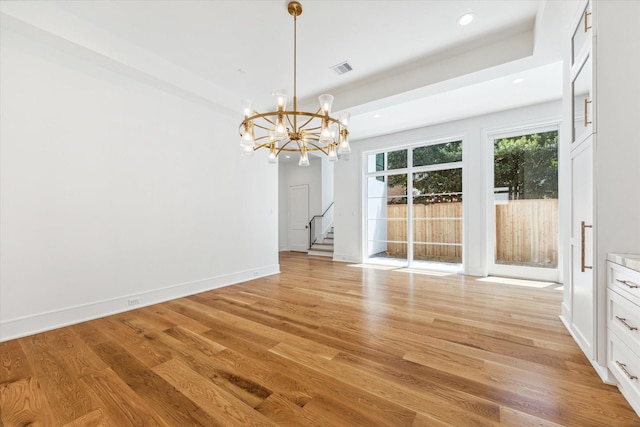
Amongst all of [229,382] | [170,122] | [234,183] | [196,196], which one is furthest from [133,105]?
[229,382]

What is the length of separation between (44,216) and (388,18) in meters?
4.18

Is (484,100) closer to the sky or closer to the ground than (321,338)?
closer to the sky

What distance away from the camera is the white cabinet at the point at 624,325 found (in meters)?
1.49

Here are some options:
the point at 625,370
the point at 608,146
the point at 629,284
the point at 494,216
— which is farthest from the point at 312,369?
the point at 494,216

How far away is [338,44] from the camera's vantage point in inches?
127

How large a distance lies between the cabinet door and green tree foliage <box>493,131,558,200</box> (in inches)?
106

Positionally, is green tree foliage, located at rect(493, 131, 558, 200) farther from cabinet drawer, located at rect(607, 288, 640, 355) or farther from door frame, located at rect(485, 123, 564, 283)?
cabinet drawer, located at rect(607, 288, 640, 355)

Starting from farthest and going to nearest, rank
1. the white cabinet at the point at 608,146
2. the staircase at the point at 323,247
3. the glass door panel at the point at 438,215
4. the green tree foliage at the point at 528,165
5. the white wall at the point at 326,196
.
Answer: the white wall at the point at 326,196
the staircase at the point at 323,247
the glass door panel at the point at 438,215
the green tree foliage at the point at 528,165
the white cabinet at the point at 608,146

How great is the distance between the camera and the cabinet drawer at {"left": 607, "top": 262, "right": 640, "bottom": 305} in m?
1.50

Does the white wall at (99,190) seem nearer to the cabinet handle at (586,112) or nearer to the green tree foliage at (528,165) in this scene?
the cabinet handle at (586,112)

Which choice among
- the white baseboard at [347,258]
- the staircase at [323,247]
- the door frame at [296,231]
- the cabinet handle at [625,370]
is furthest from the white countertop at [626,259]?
the door frame at [296,231]

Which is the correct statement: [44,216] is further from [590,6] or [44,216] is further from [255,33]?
[590,6]

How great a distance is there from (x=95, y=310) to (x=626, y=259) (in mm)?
4771

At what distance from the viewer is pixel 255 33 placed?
9.89 ft
